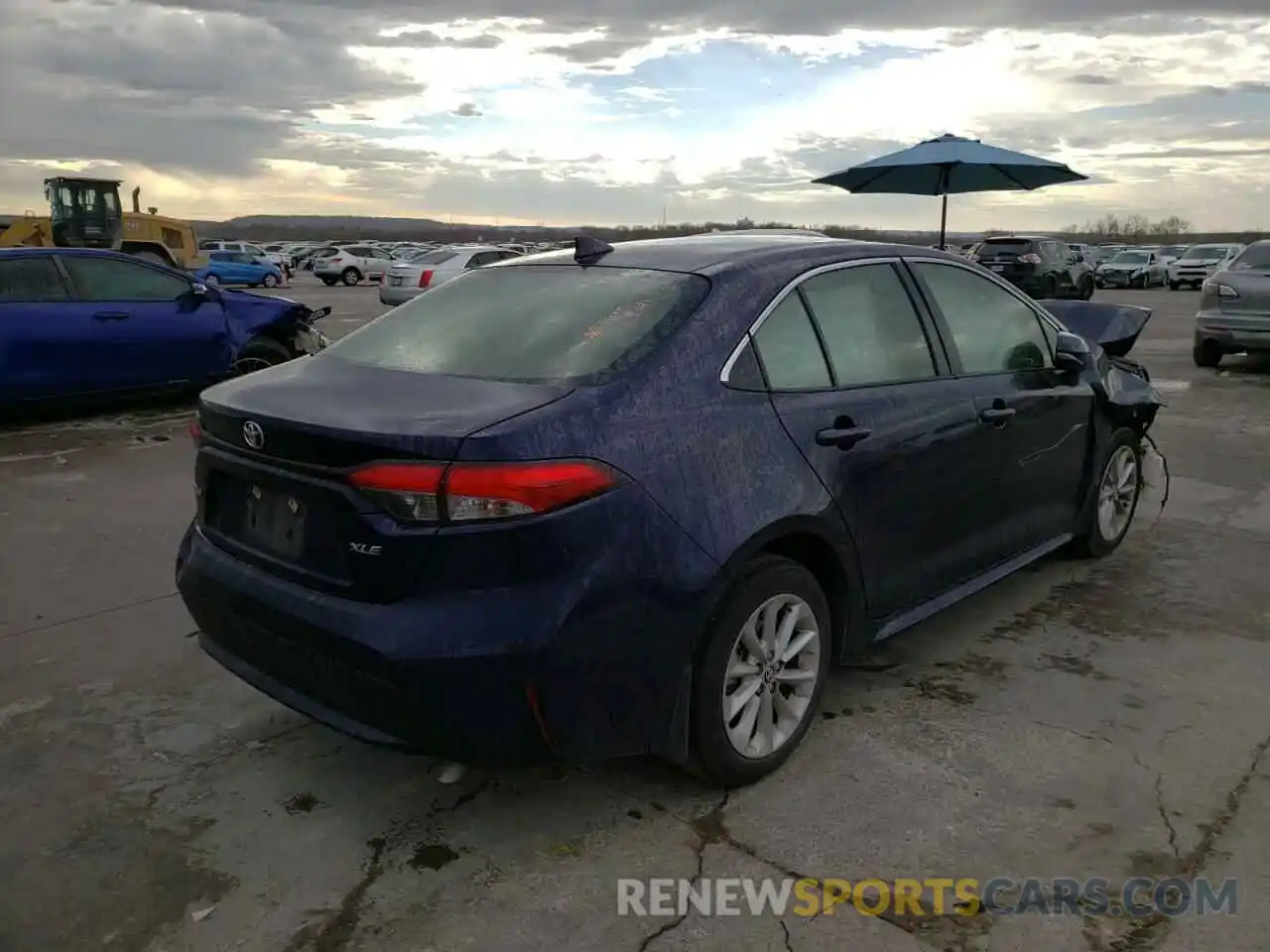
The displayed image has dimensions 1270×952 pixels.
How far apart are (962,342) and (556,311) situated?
5.62 ft

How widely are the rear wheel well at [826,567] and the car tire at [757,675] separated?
1.9 inches

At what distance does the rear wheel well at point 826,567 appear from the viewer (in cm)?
318

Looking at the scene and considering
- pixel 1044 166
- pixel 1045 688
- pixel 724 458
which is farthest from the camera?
pixel 1044 166

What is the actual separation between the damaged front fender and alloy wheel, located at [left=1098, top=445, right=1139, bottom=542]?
0.62ft

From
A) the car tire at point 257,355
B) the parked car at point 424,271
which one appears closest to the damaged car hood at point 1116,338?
the car tire at point 257,355

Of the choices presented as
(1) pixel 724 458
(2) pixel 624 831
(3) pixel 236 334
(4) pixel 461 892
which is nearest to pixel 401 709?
(4) pixel 461 892

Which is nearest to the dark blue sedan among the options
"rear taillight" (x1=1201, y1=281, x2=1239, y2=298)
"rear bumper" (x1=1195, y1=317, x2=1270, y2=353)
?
"rear bumper" (x1=1195, y1=317, x2=1270, y2=353)

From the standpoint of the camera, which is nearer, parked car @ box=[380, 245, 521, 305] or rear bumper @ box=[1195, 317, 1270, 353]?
rear bumper @ box=[1195, 317, 1270, 353]

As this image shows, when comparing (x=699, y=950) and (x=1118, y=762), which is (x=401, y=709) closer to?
(x=699, y=950)

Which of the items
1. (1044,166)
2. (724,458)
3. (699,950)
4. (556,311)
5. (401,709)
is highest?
(1044,166)

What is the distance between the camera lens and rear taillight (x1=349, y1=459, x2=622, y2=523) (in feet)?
8.21

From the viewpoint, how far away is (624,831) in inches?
116

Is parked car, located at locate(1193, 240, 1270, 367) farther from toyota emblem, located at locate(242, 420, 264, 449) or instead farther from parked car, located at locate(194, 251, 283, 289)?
parked car, located at locate(194, 251, 283, 289)

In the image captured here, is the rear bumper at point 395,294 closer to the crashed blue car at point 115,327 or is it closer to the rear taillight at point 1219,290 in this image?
the crashed blue car at point 115,327
